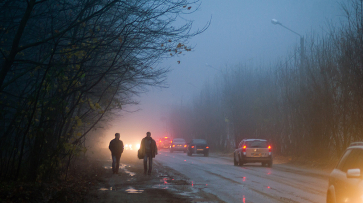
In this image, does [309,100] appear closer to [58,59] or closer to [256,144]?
[256,144]

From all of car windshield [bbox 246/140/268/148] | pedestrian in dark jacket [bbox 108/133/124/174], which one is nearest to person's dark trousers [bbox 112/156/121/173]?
pedestrian in dark jacket [bbox 108/133/124/174]

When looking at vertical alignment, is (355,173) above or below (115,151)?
below

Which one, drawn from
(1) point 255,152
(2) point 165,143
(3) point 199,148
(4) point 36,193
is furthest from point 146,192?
(2) point 165,143

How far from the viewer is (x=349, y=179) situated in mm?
5852

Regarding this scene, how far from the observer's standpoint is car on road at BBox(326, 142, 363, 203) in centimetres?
538

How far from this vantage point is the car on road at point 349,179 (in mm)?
5383

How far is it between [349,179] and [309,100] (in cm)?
2118

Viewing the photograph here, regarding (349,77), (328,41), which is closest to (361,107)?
(349,77)

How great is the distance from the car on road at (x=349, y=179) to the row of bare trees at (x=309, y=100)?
545 inches

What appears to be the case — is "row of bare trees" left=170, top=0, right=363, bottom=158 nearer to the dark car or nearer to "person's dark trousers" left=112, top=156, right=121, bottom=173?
the dark car

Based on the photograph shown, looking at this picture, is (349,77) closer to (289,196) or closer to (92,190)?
(289,196)

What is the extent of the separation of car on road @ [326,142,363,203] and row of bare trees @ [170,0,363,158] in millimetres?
13852

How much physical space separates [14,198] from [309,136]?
2207cm

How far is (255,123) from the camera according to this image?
139ft
